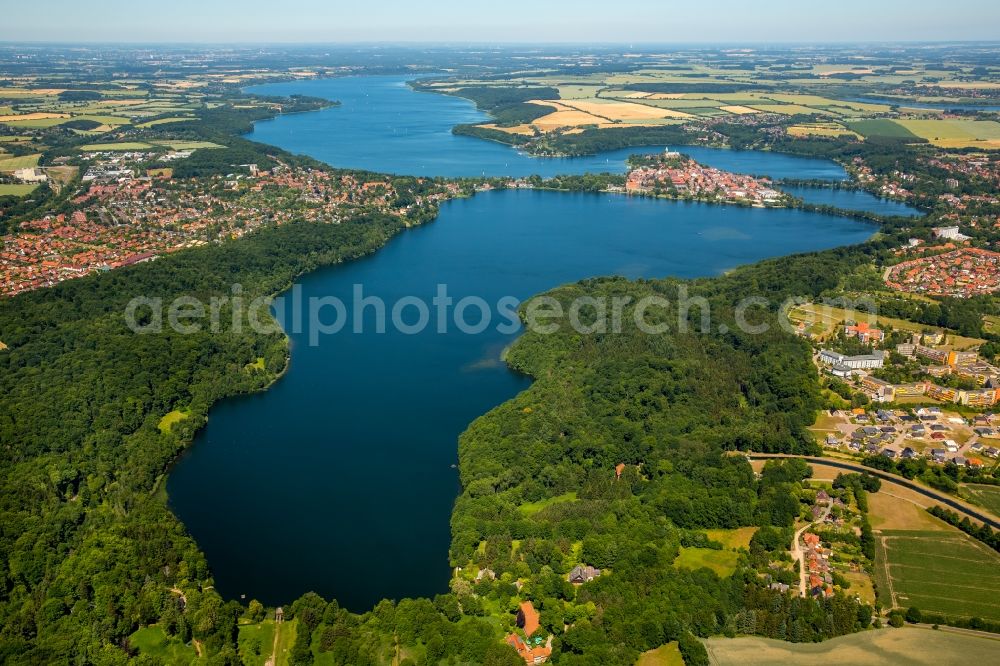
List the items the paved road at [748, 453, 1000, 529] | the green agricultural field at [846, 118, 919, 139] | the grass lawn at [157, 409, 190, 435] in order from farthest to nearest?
the green agricultural field at [846, 118, 919, 139] → the grass lawn at [157, 409, 190, 435] → the paved road at [748, 453, 1000, 529]

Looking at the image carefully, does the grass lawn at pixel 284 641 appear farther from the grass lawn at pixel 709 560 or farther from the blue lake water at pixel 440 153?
A: the blue lake water at pixel 440 153

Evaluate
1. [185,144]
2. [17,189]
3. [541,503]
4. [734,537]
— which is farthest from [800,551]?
[185,144]

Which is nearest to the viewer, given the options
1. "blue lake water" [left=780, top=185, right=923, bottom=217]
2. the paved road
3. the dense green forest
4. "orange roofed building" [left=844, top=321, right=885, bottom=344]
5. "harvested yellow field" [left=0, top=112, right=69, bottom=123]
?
the dense green forest

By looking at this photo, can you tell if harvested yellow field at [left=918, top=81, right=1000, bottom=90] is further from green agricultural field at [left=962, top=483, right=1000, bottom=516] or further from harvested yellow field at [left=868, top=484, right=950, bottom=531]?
harvested yellow field at [left=868, top=484, right=950, bottom=531]

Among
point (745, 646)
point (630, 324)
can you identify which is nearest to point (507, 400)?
point (630, 324)

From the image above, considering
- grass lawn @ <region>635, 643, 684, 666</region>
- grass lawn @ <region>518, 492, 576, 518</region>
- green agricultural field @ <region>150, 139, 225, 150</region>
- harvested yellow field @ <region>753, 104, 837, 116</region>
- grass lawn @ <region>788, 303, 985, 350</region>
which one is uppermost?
harvested yellow field @ <region>753, 104, 837, 116</region>

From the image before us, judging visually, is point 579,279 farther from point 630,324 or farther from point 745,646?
point 745,646

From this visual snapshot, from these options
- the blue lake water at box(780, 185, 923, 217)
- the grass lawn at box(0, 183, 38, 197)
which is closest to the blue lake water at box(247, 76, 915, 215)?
the blue lake water at box(780, 185, 923, 217)
